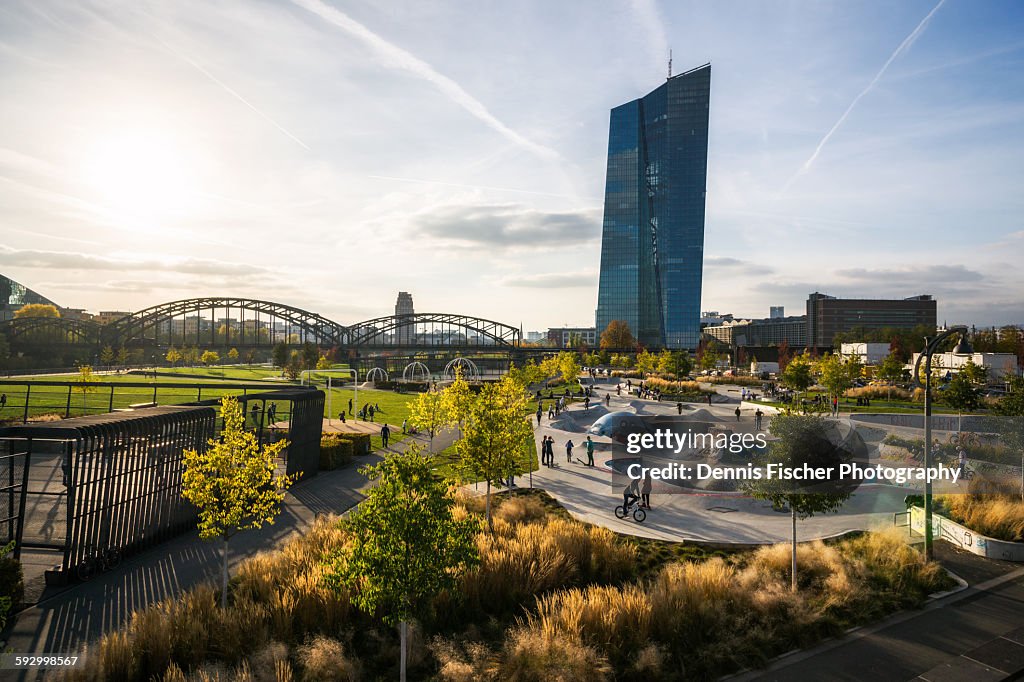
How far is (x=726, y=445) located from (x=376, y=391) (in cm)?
5280

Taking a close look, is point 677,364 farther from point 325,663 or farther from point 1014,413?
point 325,663

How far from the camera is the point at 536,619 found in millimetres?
11445

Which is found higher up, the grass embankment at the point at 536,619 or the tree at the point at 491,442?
the tree at the point at 491,442

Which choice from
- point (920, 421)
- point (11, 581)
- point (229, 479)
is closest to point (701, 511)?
point (229, 479)

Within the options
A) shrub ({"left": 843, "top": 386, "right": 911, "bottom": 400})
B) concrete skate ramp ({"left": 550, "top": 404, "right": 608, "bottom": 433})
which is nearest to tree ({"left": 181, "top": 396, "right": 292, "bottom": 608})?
concrete skate ramp ({"left": 550, "top": 404, "right": 608, "bottom": 433})

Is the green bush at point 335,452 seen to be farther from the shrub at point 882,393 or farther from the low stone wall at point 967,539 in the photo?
the shrub at point 882,393

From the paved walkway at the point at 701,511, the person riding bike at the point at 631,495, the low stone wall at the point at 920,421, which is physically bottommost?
the paved walkway at the point at 701,511

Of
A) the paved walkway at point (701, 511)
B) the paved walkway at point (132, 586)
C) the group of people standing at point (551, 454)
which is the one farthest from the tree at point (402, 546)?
the group of people standing at point (551, 454)

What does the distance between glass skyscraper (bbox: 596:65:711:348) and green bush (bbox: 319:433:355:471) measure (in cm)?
14903

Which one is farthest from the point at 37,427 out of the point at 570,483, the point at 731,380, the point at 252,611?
the point at 731,380

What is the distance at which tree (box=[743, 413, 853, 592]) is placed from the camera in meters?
13.1

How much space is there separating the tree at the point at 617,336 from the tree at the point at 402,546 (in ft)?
488

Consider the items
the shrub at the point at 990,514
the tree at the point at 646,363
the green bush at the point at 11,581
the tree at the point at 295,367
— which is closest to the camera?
the green bush at the point at 11,581

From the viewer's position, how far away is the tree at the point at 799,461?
13.1 m
